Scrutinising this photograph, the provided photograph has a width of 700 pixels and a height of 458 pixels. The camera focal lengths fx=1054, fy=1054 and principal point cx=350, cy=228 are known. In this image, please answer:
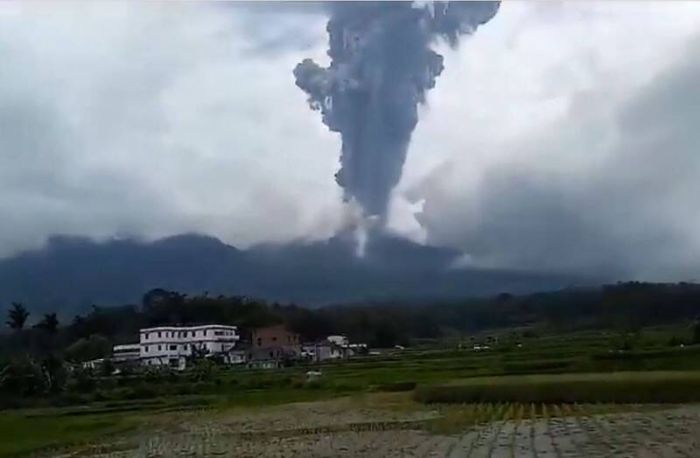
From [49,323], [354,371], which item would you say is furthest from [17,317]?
[354,371]

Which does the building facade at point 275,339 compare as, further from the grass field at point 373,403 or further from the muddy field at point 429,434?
the muddy field at point 429,434

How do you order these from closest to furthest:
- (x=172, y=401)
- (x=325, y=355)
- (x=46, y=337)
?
(x=172, y=401) < (x=325, y=355) < (x=46, y=337)

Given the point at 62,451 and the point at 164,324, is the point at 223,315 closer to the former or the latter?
the point at 164,324

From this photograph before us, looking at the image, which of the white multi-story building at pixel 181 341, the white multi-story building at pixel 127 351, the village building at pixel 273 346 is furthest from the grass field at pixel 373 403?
the white multi-story building at pixel 127 351

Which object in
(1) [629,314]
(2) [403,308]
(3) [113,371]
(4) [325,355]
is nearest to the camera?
(3) [113,371]

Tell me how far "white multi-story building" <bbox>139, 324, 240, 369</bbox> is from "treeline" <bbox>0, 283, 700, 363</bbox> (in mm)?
3513

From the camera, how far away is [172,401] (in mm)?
46125

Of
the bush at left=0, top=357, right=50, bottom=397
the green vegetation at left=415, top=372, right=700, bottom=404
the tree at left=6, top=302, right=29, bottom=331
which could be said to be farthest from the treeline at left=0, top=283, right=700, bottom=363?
the green vegetation at left=415, top=372, right=700, bottom=404

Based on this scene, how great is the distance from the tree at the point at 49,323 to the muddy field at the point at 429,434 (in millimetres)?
55420

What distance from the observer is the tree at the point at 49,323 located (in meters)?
88.1

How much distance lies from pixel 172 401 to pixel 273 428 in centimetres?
1748

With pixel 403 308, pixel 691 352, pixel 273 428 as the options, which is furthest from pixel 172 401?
pixel 403 308

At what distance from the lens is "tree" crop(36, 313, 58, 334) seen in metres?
88.1

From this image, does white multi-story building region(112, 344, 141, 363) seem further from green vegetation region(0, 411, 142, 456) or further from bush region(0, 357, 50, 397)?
green vegetation region(0, 411, 142, 456)
